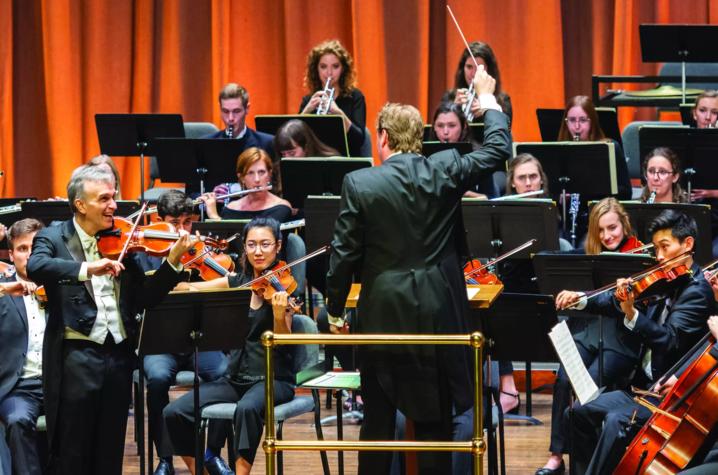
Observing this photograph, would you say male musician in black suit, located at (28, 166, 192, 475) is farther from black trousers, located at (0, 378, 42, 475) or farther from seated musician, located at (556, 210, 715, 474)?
seated musician, located at (556, 210, 715, 474)

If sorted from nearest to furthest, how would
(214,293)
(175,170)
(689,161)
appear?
(214,293) < (689,161) < (175,170)

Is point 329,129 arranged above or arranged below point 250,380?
above

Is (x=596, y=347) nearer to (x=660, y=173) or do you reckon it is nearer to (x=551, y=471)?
(x=551, y=471)

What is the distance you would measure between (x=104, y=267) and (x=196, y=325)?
67cm

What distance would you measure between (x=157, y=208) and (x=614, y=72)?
4.03m

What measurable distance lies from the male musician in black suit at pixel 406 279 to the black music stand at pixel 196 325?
0.79 m

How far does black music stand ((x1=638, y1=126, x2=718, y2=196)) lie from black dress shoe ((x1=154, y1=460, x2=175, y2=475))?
9.47 ft

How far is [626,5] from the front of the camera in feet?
28.0

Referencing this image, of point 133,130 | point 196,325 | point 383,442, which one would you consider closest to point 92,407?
point 196,325

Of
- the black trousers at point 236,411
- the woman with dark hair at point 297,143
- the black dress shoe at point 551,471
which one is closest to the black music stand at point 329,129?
the woman with dark hair at point 297,143

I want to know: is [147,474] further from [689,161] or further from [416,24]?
[416,24]

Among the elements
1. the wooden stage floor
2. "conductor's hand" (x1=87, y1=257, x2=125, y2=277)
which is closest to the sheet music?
the wooden stage floor

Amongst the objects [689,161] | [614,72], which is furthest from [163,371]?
[614,72]

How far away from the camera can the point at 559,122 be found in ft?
23.6
